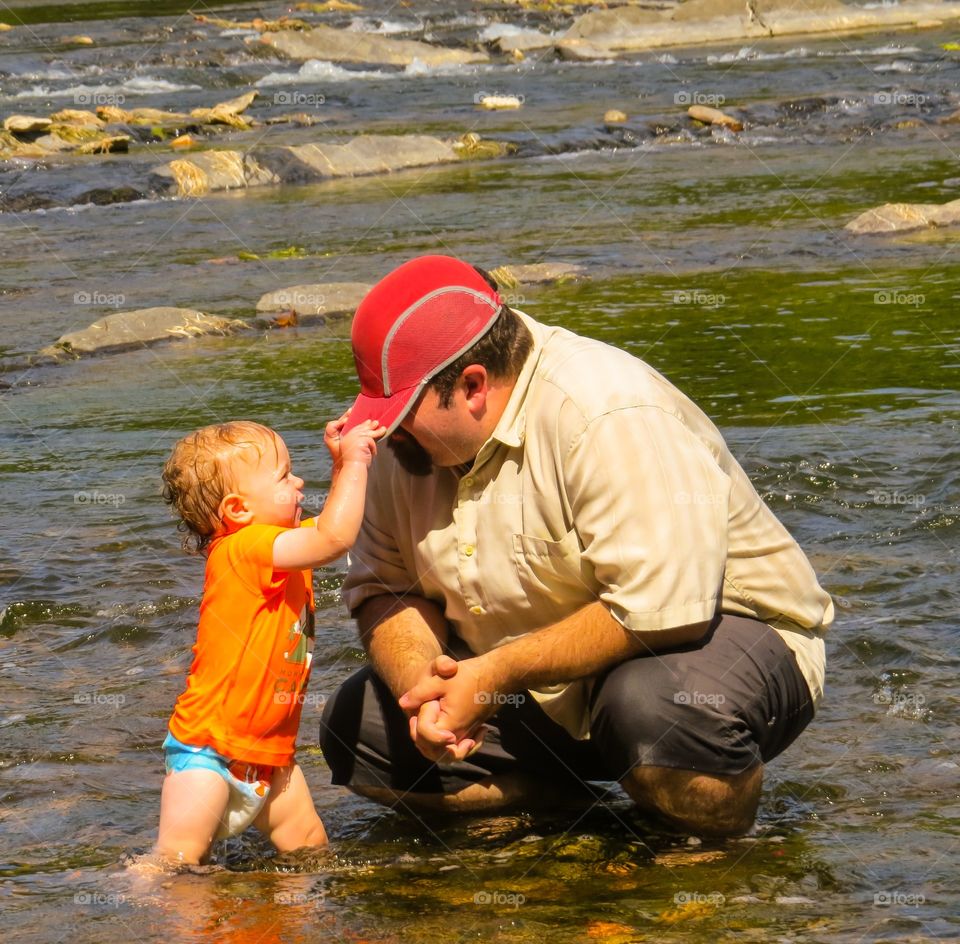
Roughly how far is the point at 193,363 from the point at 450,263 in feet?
19.3

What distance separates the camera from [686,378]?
780cm

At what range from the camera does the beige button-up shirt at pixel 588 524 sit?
310 cm

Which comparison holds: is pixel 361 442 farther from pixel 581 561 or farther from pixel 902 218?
pixel 902 218

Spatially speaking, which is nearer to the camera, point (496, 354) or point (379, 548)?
point (496, 354)

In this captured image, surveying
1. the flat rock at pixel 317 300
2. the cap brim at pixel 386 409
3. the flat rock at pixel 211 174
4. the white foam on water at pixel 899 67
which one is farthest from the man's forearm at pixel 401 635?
the white foam on water at pixel 899 67

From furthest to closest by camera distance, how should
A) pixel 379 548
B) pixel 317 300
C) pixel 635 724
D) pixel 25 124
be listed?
pixel 25 124
pixel 317 300
pixel 379 548
pixel 635 724

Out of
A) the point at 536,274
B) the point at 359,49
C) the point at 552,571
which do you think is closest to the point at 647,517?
the point at 552,571

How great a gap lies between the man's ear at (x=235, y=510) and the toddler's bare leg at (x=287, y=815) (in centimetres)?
57

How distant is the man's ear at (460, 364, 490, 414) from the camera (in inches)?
127

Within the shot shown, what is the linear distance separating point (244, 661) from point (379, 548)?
42 centimetres

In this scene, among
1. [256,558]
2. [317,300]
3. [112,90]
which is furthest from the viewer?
[112,90]

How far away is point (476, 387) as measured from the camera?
3264 millimetres

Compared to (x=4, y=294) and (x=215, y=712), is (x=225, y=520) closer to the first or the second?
(x=215, y=712)

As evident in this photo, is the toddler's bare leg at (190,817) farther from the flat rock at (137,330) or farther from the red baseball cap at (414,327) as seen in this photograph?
the flat rock at (137,330)
